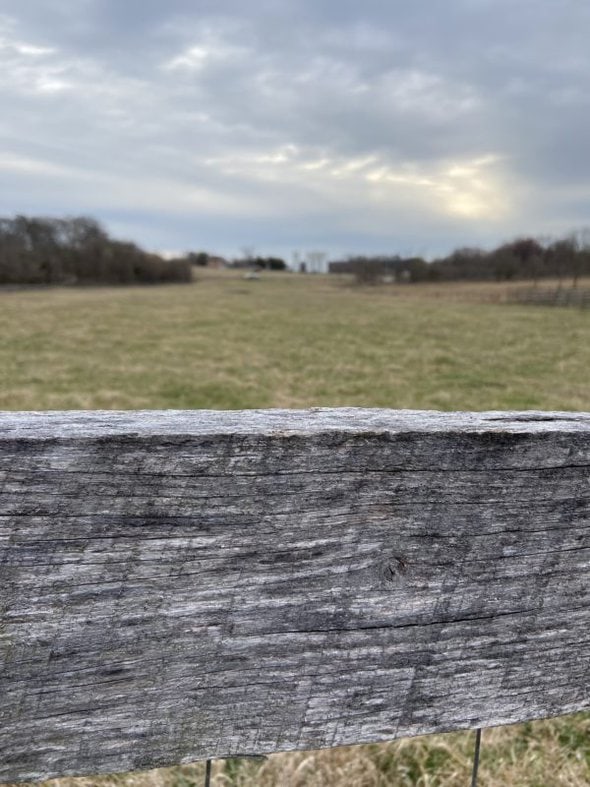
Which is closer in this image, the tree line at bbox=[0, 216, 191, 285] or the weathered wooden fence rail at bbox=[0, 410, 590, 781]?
the weathered wooden fence rail at bbox=[0, 410, 590, 781]

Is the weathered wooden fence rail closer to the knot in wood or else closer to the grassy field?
the knot in wood

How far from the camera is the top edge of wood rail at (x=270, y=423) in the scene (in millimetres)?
833

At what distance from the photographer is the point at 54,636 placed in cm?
86

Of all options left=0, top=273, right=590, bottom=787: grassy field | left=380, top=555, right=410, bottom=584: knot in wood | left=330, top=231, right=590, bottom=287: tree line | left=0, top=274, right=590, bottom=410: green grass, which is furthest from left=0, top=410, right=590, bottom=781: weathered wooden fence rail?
left=330, top=231, right=590, bottom=287: tree line

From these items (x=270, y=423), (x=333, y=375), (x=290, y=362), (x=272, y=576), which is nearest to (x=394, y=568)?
(x=272, y=576)

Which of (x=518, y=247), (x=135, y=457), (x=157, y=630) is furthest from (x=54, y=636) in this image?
(x=518, y=247)

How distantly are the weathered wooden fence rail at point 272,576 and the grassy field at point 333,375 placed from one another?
1320 millimetres

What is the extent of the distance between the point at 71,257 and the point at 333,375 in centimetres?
6361

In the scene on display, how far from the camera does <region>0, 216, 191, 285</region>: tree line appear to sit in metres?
64.2

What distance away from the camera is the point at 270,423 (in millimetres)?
899

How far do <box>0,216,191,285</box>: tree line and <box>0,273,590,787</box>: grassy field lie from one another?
3699 cm

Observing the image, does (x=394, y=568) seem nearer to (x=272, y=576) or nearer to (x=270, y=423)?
(x=272, y=576)

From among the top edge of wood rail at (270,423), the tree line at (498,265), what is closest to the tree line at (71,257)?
the tree line at (498,265)

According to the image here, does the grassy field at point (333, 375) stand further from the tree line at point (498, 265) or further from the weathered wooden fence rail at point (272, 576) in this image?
the tree line at point (498, 265)
